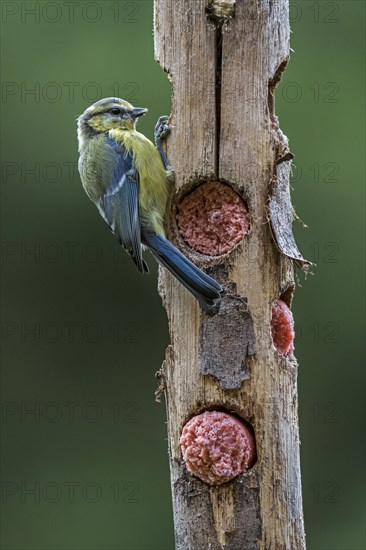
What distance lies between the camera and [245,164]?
14.8 ft

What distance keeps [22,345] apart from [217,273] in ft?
19.2

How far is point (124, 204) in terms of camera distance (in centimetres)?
494

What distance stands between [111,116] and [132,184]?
50 cm

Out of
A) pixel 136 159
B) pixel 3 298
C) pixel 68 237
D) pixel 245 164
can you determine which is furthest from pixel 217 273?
pixel 3 298

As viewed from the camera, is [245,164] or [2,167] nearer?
[245,164]

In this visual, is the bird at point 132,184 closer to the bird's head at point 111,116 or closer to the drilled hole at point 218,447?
the bird's head at point 111,116

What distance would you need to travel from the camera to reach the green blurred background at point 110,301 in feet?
30.9

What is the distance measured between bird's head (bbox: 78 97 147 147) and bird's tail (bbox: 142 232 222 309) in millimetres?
933

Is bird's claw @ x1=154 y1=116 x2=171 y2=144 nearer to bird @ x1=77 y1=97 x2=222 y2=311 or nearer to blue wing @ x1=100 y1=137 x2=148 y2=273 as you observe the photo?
bird @ x1=77 y1=97 x2=222 y2=311

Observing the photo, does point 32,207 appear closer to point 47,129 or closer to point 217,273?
point 47,129

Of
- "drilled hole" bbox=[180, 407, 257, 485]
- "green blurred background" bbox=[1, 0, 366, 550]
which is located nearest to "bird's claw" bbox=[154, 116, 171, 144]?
"drilled hole" bbox=[180, 407, 257, 485]

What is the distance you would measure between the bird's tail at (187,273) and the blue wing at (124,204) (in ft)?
0.60

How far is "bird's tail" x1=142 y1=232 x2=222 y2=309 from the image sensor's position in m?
4.41

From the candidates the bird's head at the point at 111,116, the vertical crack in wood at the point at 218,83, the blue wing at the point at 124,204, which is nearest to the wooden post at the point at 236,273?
the vertical crack in wood at the point at 218,83
